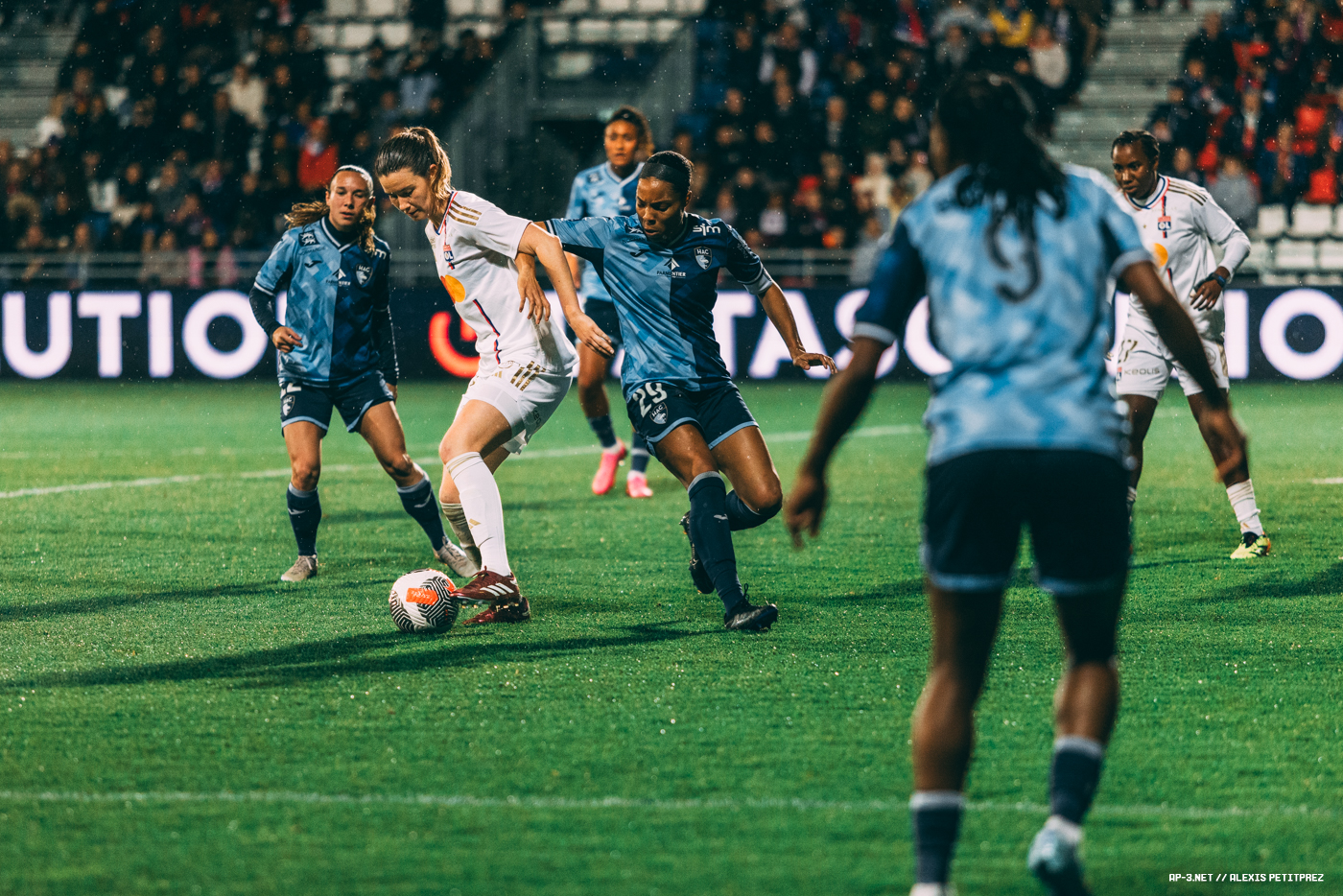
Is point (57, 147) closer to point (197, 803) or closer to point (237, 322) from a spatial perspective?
point (237, 322)

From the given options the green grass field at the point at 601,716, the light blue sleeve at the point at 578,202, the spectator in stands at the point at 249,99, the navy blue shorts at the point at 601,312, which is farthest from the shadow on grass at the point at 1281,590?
the spectator in stands at the point at 249,99

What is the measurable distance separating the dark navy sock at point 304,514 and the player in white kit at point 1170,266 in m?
3.82

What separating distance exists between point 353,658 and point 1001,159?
3.40 m

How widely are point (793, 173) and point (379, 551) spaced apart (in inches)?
491

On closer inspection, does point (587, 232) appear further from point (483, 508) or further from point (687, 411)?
point (483, 508)

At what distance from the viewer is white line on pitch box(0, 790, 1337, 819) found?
4.05 meters

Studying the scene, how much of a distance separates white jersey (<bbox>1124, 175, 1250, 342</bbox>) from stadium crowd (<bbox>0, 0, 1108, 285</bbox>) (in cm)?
995

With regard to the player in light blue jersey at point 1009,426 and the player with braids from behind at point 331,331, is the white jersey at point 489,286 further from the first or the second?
the player in light blue jersey at point 1009,426

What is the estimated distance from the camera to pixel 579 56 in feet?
76.2

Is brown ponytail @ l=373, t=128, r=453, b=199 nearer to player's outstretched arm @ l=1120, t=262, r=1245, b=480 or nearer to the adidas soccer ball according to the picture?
the adidas soccer ball

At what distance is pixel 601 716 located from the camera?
5070 millimetres

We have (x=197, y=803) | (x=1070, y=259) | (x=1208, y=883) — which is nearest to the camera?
(x=1070, y=259)

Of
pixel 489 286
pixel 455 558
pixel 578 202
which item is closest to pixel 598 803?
pixel 489 286

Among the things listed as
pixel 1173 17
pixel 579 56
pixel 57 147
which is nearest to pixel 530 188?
pixel 579 56
